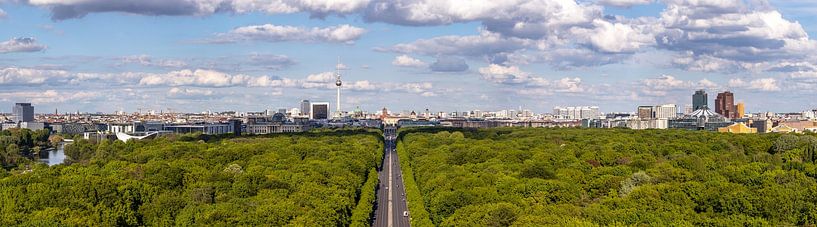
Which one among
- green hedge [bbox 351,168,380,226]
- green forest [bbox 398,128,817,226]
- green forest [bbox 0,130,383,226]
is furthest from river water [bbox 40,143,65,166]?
green hedge [bbox 351,168,380,226]

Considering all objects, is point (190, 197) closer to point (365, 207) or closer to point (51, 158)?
point (365, 207)

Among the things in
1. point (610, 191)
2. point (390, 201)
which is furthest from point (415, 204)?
point (610, 191)

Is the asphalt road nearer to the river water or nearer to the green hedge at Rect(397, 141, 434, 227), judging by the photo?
the green hedge at Rect(397, 141, 434, 227)

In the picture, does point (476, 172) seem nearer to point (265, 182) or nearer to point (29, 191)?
point (265, 182)

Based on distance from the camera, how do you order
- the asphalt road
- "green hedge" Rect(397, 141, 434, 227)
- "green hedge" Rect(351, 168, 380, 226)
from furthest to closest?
the asphalt road
"green hedge" Rect(397, 141, 434, 227)
"green hedge" Rect(351, 168, 380, 226)

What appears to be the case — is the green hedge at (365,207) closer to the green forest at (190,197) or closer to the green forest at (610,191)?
the green forest at (190,197)

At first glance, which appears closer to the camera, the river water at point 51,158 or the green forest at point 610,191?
the green forest at point 610,191

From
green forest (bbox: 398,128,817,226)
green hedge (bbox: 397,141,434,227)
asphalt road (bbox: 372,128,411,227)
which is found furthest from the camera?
asphalt road (bbox: 372,128,411,227)

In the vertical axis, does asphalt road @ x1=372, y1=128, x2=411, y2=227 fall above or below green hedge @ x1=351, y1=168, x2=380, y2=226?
below

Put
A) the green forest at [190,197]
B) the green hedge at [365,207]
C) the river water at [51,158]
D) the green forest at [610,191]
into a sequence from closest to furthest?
1. the green forest at [610,191]
2. the green forest at [190,197]
3. the green hedge at [365,207]
4. the river water at [51,158]

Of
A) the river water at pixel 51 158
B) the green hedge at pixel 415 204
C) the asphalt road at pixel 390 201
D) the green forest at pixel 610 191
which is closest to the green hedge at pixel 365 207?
the asphalt road at pixel 390 201

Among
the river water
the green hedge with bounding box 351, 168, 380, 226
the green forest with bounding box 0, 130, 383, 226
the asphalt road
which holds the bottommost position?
the asphalt road

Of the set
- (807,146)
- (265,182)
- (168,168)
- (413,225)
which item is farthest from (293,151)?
(807,146)
